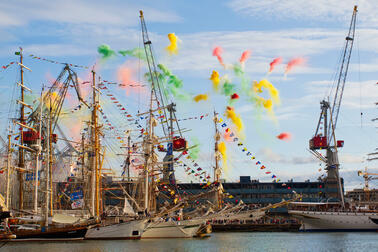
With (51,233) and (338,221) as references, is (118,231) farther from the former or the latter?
(338,221)

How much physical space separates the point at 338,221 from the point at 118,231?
2249 inches

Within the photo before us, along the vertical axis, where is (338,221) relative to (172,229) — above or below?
below

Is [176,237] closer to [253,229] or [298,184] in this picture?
[253,229]

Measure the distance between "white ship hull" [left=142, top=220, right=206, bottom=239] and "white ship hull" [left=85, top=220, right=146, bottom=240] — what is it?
1.51 meters

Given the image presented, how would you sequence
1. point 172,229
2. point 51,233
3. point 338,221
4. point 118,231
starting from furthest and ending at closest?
point 338,221 → point 172,229 → point 118,231 → point 51,233

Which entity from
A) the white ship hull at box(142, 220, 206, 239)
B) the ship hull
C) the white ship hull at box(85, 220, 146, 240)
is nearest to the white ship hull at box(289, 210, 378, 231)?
the white ship hull at box(142, 220, 206, 239)

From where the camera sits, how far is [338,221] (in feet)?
398

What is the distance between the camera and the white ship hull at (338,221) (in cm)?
11950

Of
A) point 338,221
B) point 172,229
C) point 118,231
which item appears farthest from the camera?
point 338,221

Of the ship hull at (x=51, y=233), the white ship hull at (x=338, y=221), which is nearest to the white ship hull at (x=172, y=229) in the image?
the ship hull at (x=51, y=233)

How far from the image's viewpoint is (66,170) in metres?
162

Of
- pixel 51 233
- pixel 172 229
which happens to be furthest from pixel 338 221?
pixel 51 233

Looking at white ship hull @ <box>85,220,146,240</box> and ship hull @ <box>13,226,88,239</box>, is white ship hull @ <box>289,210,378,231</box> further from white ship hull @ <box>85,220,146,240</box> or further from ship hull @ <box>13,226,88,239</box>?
ship hull @ <box>13,226,88,239</box>

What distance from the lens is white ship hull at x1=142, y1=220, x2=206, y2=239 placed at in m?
89.1
